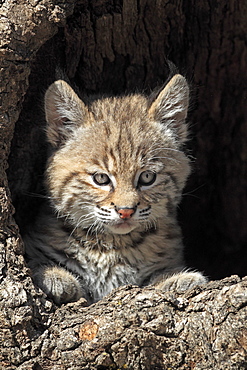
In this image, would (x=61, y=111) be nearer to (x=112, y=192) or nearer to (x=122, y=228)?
(x=112, y=192)

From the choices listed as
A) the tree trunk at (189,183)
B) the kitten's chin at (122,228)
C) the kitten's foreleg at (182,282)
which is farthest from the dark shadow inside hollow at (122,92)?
the kitten's foreleg at (182,282)

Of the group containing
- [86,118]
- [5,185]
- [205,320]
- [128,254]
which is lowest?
[205,320]

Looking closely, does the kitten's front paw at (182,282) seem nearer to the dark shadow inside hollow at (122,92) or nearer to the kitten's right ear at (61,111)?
the dark shadow inside hollow at (122,92)

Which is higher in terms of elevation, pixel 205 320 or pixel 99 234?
pixel 99 234

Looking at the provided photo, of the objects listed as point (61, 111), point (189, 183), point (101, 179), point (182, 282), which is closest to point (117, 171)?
point (101, 179)

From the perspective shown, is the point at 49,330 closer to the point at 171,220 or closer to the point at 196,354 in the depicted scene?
the point at 196,354

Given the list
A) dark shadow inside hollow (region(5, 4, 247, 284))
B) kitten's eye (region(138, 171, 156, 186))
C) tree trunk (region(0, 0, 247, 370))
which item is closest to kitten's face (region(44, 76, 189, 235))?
kitten's eye (region(138, 171, 156, 186))

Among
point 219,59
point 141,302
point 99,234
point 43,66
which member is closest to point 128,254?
point 99,234
